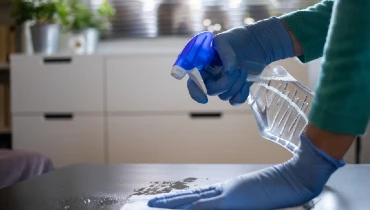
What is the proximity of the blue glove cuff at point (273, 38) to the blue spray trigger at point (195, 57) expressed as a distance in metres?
0.12

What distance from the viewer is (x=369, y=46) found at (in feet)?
2.14

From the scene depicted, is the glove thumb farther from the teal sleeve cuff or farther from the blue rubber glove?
the teal sleeve cuff

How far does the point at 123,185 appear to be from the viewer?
953mm

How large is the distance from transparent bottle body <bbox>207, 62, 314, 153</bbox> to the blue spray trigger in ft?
0.62

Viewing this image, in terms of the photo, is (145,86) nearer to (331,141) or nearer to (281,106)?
(281,106)

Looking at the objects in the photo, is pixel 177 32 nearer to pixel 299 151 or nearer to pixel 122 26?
pixel 122 26

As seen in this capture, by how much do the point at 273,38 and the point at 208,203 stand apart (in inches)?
17.2

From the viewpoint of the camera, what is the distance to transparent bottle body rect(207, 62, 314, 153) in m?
1.09

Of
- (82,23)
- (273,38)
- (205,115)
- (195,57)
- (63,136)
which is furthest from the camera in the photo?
(82,23)

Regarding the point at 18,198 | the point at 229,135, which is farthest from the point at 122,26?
the point at 18,198

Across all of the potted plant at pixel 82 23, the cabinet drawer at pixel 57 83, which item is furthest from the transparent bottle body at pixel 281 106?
the potted plant at pixel 82 23

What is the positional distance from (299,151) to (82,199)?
14.0 inches

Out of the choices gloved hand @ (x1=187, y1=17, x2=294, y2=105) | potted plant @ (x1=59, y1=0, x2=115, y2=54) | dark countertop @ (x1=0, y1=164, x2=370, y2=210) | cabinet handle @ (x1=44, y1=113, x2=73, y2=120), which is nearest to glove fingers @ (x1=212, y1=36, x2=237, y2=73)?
gloved hand @ (x1=187, y1=17, x2=294, y2=105)

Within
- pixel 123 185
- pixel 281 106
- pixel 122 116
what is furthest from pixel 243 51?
pixel 122 116
